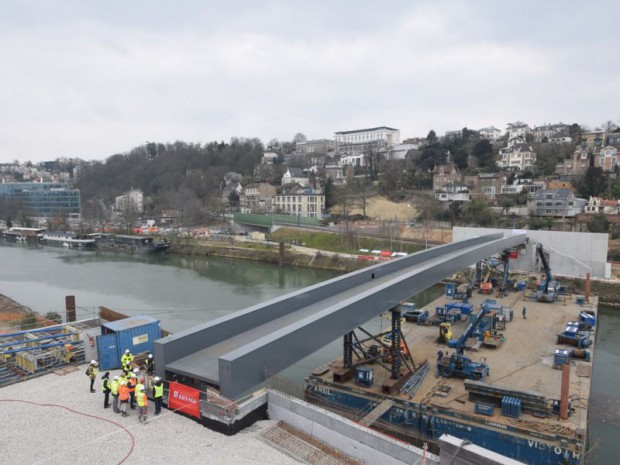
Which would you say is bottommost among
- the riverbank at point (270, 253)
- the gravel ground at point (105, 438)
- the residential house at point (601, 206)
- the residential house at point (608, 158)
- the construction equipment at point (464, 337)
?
the riverbank at point (270, 253)

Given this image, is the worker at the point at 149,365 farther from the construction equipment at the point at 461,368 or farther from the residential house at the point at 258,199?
the residential house at the point at 258,199

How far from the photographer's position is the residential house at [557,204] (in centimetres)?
3644

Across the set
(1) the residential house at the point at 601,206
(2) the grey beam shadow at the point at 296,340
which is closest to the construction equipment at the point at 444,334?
(2) the grey beam shadow at the point at 296,340

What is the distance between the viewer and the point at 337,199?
55.1 metres

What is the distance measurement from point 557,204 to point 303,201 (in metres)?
28.3

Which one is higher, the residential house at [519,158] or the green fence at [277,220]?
the residential house at [519,158]

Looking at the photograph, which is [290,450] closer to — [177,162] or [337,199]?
[337,199]

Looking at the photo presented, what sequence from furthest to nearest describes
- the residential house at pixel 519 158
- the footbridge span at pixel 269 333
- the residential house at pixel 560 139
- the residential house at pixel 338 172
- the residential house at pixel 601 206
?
1. the residential house at pixel 338 172
2. the residential house at pixel 560 139
3. the residential house at pixel 519 158
4. the residential house at pixel 601 206
5. the footbridge span at pixel 269 333

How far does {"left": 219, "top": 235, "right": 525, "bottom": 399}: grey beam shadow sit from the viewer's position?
5418mm

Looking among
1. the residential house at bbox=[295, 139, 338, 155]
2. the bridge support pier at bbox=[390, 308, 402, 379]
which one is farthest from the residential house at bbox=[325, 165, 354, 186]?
the bridge support pier at bbox=[390, 308, 402, 379]

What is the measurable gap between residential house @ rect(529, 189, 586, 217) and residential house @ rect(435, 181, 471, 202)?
810 cm

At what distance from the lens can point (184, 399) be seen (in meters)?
6.32

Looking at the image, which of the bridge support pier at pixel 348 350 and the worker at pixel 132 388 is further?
the bridge support pier at pixel 348 350

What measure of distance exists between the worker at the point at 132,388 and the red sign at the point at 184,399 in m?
0.58
